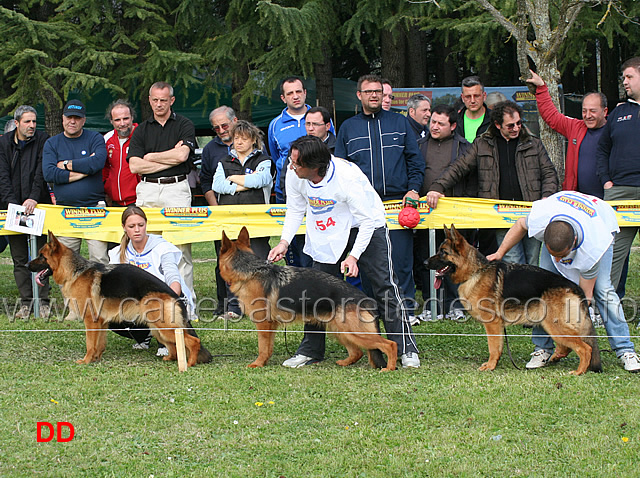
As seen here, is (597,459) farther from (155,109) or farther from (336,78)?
(336,78)

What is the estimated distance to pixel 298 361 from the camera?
234 inches

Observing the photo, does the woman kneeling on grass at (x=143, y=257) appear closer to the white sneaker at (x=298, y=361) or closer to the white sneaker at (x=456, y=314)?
the white sneaker at (x=298, y=361)

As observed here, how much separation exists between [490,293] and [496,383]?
0.80 meters

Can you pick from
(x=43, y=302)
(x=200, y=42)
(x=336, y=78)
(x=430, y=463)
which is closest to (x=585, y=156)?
(x=430, y=463)

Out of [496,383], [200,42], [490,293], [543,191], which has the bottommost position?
[496,383]

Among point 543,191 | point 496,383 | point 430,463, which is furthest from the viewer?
point 543,191

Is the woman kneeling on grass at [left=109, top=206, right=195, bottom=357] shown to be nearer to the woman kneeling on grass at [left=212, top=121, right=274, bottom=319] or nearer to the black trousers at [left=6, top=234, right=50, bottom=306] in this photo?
the woman kneeling on grass at [left=212, top=121, right=274, bottom=319]

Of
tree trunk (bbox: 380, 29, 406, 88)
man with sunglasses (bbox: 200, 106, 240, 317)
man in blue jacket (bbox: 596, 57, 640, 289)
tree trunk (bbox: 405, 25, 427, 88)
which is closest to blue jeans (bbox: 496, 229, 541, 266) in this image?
man in blue jacket (bbox: 596, 57, 640, 289)

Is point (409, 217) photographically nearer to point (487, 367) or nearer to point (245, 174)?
point (245, 174)

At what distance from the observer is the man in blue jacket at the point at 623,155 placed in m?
6.51

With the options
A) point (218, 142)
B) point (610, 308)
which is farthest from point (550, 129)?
point (610, 308)

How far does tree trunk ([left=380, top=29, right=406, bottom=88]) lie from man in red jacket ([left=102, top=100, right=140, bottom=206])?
8.56 metres

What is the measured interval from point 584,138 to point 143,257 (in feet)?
15.2

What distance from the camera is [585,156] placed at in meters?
7.29
